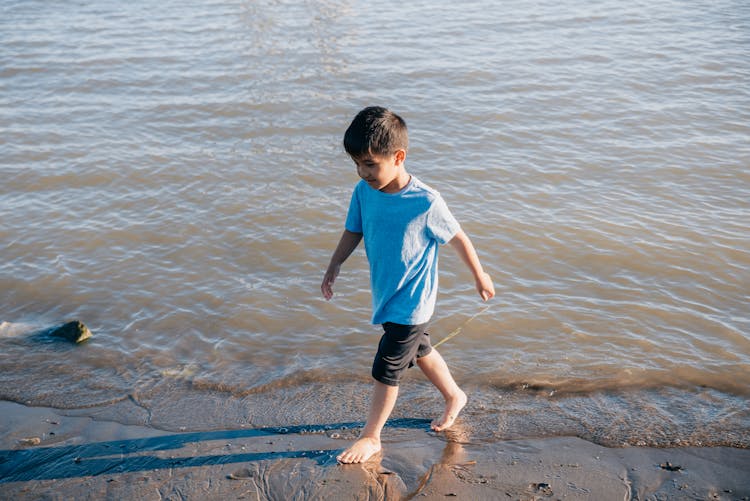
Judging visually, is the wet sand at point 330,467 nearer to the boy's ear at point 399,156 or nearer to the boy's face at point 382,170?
the boy's face at point 382,170

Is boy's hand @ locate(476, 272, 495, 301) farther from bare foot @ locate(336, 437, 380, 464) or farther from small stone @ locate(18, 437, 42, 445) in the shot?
small stone @ locate(18, 437, 42, 445)

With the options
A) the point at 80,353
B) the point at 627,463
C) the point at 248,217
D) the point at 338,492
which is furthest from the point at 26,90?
the point at 627,463

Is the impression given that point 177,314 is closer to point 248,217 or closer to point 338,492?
point 248,217

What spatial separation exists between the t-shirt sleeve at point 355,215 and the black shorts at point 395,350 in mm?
481

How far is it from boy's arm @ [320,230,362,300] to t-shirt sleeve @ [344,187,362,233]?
1.4 inches

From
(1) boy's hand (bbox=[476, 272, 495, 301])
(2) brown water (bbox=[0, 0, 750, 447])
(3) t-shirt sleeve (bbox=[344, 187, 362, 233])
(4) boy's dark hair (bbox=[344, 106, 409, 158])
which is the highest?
(4) boy's dark hair (bbox=[344, 106, 409, 158])

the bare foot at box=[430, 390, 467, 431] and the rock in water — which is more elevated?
the bare foot at box=[430, 390, 467, 431]

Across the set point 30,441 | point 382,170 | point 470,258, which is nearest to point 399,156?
point 382,170

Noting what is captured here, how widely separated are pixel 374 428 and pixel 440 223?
1052 millimetres

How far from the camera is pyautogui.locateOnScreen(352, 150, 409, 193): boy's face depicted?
3025mm

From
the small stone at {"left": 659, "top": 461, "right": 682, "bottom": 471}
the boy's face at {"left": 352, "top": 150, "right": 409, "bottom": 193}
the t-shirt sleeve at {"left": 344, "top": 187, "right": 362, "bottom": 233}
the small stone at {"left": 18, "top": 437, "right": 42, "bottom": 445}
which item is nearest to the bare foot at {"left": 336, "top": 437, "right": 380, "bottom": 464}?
the t-shirt sleeve at {"left": 344, "top": 187, "right": 362, "bottom": 233}

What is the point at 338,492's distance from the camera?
3162mm

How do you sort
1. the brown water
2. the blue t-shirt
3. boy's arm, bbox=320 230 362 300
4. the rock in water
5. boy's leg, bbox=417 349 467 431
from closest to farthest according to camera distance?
the blue t-shirt < boy's arm, bbox=320 230 362 300 < boy's leg, bbox=417 349 467 431 < the brown water < the rock in water

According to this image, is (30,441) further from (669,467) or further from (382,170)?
(669,467)
